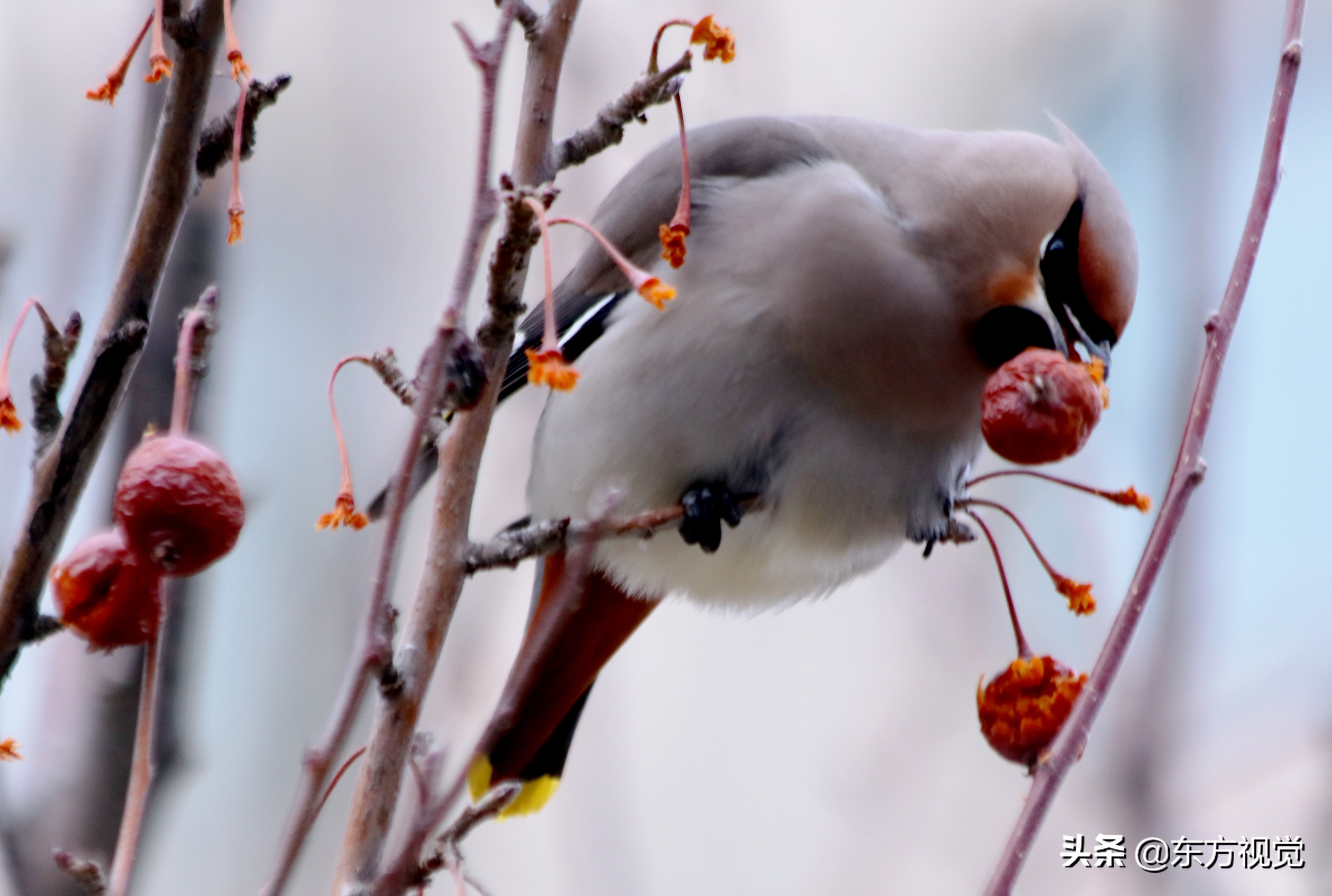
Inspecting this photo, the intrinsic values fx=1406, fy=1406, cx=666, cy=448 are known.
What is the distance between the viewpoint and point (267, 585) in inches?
153

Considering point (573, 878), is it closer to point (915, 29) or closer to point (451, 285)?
point (451, 285)

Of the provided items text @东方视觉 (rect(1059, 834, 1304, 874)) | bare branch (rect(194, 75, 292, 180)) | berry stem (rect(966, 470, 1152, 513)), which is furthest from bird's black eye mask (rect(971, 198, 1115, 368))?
bare branch (rect(194, 75, 292, 180))

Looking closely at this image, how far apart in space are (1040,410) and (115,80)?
1060 mm

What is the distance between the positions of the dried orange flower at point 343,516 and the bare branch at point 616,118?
0.39 m

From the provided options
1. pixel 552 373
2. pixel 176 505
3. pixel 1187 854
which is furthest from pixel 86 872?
pixel 1187 854

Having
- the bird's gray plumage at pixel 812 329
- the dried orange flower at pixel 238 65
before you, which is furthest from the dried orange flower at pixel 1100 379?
the dried orange flower at pixel 238 65

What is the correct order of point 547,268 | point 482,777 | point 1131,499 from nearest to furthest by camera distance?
1. point 547,268
2. point 1131,499
3. point 482,777

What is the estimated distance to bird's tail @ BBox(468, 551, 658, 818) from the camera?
2312 millimetres

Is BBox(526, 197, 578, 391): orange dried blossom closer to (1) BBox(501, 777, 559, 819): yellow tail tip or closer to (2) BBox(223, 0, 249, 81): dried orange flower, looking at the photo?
(2) BBox(223, 0, 249, 81): dried orange flower

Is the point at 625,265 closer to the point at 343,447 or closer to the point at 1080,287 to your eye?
the point at 343,447

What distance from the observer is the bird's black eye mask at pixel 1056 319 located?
198cm

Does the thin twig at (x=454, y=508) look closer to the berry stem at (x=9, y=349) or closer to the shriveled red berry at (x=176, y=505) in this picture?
the shriveled red berry at (x=176, y=505)

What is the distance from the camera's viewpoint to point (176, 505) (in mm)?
1100

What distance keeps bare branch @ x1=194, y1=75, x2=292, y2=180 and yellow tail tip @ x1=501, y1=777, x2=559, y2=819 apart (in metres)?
1.36
